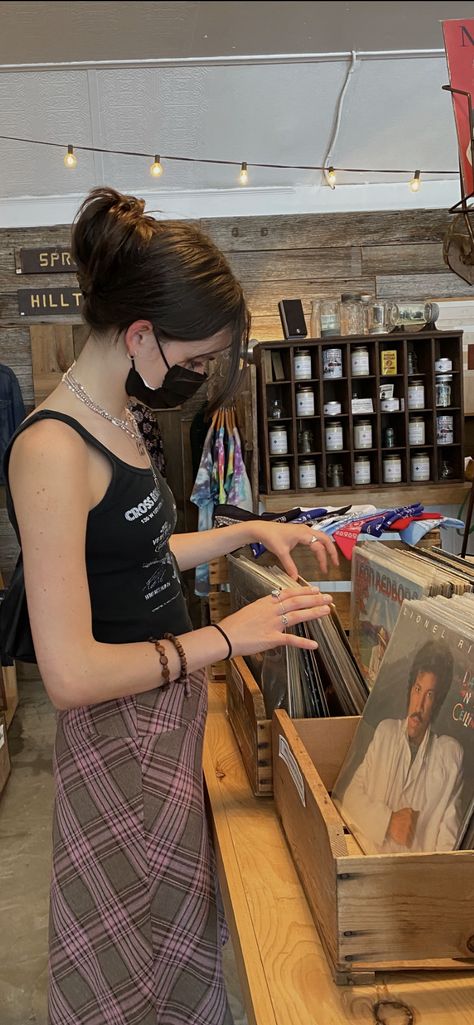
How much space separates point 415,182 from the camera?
15.5 feet

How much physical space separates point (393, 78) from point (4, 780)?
3.68 metres

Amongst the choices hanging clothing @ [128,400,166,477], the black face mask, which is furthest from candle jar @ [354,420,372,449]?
the black face mask

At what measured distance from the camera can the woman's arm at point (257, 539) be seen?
1.34 m

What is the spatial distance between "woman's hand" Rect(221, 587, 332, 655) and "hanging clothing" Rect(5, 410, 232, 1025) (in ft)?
0.46

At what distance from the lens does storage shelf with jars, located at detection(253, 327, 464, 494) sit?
426 centimetres

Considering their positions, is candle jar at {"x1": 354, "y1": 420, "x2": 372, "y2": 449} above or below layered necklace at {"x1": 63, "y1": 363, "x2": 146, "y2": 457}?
below

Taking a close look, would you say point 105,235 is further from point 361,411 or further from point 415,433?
point 415,433

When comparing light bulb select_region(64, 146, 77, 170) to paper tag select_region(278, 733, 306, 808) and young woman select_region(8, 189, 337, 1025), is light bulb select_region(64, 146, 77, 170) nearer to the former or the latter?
young woman select_region(8, 189, 337, 1025)

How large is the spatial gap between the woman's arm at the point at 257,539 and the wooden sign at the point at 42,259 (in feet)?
13.3

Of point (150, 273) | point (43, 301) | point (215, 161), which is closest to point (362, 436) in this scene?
point (215, 161)

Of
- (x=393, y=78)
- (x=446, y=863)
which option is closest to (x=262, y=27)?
(x=393, y=78)

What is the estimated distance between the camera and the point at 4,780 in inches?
142

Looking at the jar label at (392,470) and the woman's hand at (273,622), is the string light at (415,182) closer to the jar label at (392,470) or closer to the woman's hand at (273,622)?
the jar label at (392,470)

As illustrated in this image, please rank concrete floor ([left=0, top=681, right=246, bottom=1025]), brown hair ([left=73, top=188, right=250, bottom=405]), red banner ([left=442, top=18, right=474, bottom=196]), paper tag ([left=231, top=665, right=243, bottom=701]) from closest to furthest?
1. brown hair ([left=73, top=188, right=250, bottom=405])
2. paper tag ([left=231, top=665, right=243, bottom=701])
3. red banner ([left=442, top=18, right=474, bottom=196])
4. concrete floor ([left=0, top=681, right=246, bottom=1025])
